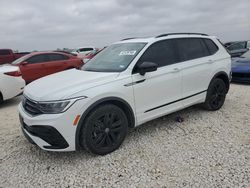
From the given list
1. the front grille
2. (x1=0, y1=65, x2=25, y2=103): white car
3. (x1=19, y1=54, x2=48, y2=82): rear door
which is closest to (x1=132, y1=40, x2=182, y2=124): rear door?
the front grille

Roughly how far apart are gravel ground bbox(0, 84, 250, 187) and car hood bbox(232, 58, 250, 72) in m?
3.83

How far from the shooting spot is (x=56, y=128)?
106 inches

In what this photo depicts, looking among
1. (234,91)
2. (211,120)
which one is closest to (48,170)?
(211,120)

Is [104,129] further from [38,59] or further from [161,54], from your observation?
[38,59]

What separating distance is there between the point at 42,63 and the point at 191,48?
6.92 meters

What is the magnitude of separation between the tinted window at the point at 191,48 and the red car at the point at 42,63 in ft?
22.0

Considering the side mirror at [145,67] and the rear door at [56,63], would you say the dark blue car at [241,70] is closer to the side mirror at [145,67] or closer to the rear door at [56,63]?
the side mirror at [145,67]

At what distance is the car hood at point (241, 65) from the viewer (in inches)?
287

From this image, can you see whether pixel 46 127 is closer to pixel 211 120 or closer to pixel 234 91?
pixel 211 120

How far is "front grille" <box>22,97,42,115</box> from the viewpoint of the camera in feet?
9.32

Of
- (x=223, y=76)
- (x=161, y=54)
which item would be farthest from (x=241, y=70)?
(x=161, y=54)

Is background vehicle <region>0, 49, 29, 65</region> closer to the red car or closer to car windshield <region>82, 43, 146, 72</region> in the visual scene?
the red car

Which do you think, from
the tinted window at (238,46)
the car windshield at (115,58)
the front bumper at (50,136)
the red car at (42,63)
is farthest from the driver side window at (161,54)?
the tinted window at (238,46)

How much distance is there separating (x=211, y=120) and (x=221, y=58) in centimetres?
141
